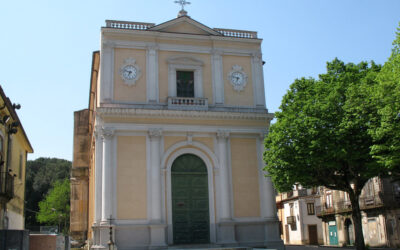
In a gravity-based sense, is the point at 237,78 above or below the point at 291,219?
above

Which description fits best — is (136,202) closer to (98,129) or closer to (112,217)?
(112,217)

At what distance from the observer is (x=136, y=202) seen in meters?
22.9

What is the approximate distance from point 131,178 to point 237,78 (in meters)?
8.68

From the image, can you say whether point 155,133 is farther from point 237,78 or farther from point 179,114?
point 237,78

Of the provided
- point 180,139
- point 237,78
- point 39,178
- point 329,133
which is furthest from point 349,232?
point 39,178

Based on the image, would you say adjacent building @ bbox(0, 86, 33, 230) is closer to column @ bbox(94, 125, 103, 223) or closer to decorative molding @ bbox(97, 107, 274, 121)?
column @ bbox(94, 125, 103, 223)

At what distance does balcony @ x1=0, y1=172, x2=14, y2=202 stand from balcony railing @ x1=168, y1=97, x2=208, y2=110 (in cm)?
925

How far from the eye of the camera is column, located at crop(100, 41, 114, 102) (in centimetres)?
2410

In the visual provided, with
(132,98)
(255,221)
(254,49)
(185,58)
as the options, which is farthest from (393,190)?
(132,98)

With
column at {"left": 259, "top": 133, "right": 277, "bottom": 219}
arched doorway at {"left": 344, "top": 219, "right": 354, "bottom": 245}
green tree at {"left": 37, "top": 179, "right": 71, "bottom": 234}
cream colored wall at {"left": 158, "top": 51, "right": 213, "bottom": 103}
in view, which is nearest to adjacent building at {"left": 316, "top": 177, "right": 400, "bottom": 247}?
arched doorway at {"left": 344, "top": 219, "right": 354, "bottom": 245}

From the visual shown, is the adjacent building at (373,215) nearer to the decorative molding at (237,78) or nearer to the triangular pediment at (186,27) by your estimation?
the decorative molding at (237,78)

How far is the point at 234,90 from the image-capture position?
26156 mm

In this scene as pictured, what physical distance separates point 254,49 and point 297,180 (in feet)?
30.5

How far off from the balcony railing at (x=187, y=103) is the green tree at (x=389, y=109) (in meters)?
9.57
